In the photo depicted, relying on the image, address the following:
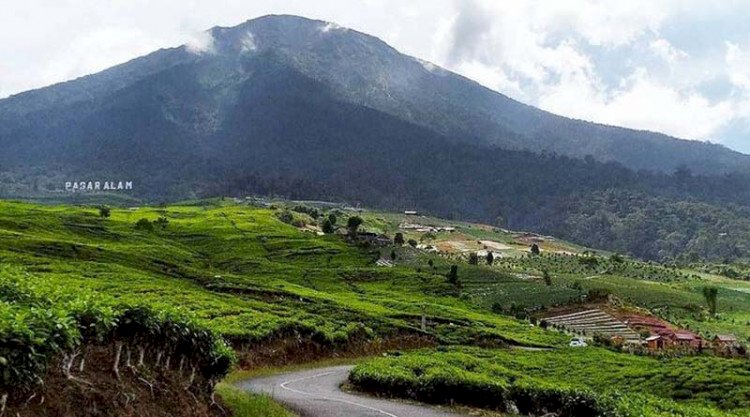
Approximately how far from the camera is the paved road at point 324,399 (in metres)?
24.8

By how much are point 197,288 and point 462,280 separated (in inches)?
2605

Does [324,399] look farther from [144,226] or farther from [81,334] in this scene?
[144,226]

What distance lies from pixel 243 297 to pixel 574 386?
4078 centimetres

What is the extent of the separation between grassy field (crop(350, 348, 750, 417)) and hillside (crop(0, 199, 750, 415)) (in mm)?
1307

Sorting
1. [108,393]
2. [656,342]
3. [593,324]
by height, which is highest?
[108,393]

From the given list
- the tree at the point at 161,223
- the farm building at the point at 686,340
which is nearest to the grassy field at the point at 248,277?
the tree at the point at 161,223

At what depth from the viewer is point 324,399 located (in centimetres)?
2828

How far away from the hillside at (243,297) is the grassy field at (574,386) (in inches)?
51.5

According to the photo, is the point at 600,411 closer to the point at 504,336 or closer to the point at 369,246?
the point at 504,336

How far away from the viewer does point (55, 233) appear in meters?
95.4

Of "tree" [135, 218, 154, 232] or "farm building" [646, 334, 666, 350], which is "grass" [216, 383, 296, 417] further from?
"tree" [135, 218, 154, 232]

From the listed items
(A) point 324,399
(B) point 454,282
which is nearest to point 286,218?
(B) point 454,282

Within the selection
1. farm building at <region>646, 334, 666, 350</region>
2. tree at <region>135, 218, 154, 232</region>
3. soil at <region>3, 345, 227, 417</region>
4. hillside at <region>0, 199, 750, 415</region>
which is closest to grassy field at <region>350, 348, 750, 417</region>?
hillside at <region>0, 199, 750, 415</region>

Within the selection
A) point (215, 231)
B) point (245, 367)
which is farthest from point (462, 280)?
point (245, 367)
